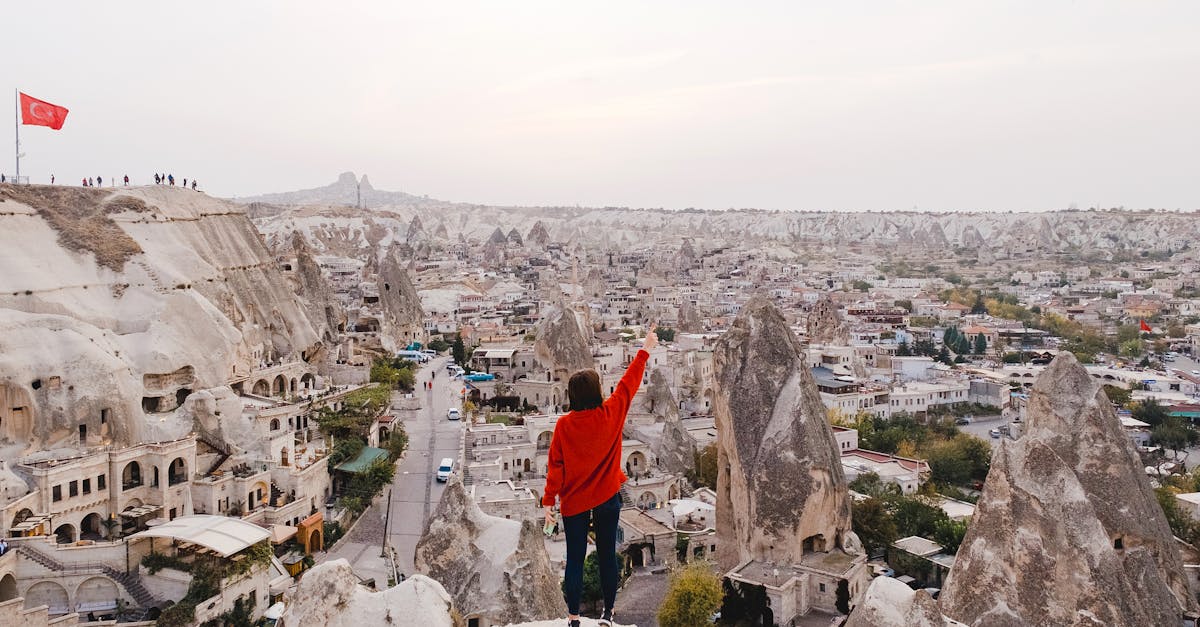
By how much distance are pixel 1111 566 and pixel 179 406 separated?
16.5 m

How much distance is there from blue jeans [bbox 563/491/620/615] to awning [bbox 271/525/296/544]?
1240cm

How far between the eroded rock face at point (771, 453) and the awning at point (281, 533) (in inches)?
283

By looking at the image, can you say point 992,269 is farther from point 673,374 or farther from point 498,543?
point 498,543

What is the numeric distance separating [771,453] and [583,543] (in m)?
11.5

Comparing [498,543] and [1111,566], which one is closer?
[498,543]

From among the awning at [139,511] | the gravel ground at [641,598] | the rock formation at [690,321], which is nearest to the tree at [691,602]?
the gravel ground at [641,598]

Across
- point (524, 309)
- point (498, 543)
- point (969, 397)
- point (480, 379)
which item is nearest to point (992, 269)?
point (524, 309)

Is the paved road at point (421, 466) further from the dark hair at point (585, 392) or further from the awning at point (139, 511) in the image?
the dark hair at point (585, 392)

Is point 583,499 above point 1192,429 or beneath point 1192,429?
above

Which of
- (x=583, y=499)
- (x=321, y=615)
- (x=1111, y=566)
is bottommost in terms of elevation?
(x=1111, y=566)

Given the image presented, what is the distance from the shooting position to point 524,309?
164 feet

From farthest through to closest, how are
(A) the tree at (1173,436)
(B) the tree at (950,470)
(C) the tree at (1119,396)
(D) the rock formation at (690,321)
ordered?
1. (D) the rock formation at (690,321)
2. (C) the tree at (1119,396)
3. (A) the tree at (1173,436)
4. (B) the tree at (950,470)

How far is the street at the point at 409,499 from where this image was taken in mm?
16891

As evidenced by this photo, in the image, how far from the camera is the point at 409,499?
1983cm
